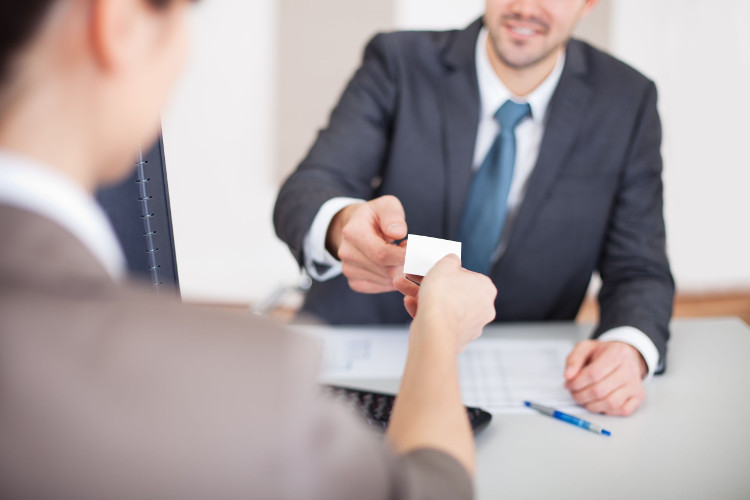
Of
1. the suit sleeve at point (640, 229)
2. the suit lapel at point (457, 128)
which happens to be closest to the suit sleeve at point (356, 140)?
the suit lapel at point (457, 128)

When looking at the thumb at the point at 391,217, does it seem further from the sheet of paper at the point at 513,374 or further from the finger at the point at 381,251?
the sheet of paper at the point at 513,374

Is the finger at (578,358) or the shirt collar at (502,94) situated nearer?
the finger at (578,358)

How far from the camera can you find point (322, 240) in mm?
1334

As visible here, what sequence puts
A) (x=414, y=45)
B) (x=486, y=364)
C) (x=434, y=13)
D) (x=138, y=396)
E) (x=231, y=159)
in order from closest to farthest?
(x=138, y=396) < (x=486, y=364) < (x=414, y=45) < (x=434, y=13) < (x=231, y=159)

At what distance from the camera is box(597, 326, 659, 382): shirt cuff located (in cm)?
126

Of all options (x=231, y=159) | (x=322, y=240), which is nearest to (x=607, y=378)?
(x=322, y=240)

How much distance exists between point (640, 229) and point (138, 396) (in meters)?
1.41

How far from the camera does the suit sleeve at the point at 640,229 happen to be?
4.99ft

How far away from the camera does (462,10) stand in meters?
3.38

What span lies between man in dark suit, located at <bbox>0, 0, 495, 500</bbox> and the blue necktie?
1151mm

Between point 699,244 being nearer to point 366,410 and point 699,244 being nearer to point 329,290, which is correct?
point 329,290

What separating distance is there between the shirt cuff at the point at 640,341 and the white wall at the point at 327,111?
2.34 metres

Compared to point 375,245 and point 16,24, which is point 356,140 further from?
point 16,24

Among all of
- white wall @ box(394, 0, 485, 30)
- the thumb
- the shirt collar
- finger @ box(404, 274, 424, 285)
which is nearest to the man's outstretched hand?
the thumb
